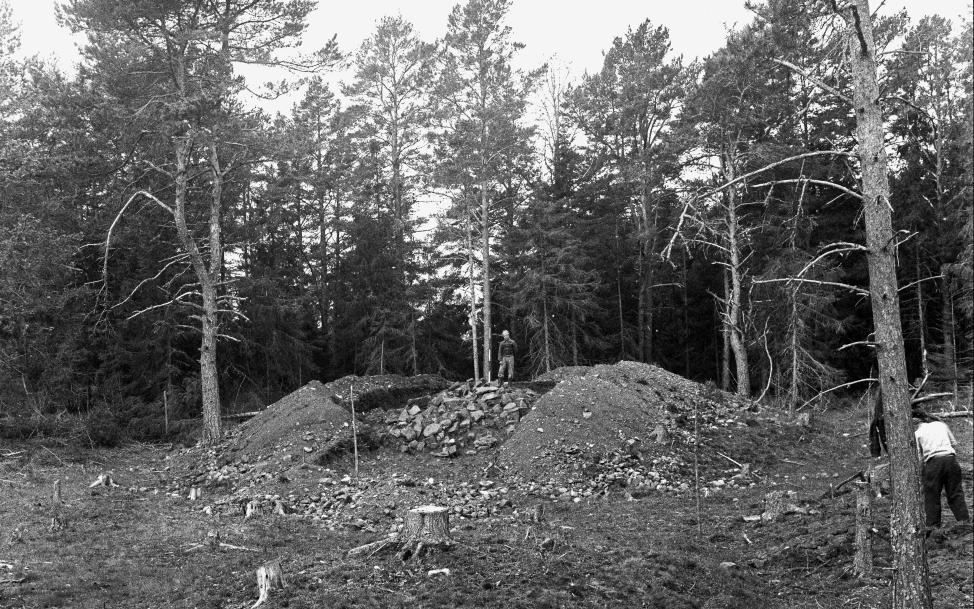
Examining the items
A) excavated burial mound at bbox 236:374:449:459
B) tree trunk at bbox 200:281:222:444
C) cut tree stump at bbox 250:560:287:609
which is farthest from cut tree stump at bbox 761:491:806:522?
tree trunk at bbox 200:281:222:444

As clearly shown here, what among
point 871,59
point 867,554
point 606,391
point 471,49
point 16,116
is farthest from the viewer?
point 471,49

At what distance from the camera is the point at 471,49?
22.5 m

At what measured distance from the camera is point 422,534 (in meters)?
7.50

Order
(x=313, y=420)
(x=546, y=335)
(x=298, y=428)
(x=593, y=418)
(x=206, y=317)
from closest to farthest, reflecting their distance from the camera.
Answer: (x=593, y=418), (x=298, y=428), (x=313, y=420), (x=206, y=317), (x=546, y=335)

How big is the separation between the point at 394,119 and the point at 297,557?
968 inches

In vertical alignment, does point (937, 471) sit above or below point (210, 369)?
below

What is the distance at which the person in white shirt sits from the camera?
7.23 metres

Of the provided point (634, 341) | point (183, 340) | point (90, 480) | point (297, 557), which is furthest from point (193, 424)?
point (634, 341)

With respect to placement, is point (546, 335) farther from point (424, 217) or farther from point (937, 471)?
point (937, 471)

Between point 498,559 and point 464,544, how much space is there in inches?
22.8

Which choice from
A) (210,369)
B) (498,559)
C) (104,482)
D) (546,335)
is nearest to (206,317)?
(210,369)

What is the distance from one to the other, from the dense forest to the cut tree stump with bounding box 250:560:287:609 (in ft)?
17.7

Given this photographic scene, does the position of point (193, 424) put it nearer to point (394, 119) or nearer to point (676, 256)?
point (394, 119)

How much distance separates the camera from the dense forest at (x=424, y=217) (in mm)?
15898
